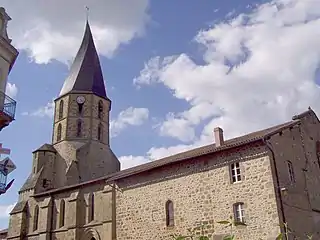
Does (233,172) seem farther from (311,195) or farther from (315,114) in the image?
(315,114)

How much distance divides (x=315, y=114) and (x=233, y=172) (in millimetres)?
7033

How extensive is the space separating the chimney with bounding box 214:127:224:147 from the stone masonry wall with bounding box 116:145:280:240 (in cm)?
108

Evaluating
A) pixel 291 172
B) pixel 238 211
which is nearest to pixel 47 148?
pixel 238 211

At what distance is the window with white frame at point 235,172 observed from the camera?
16723 mm

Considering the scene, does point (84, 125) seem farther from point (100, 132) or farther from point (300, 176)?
point (300, 176)

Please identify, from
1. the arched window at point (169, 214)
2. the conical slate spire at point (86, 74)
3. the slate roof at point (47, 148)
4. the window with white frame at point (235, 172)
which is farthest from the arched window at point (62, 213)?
the window with white frame at point (235, 172)

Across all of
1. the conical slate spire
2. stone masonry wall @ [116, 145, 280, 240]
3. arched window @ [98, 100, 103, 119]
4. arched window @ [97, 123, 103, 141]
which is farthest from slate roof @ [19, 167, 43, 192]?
stone masonry wall @ [116, 145, 280, 240]

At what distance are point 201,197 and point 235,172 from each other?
81.2 inches

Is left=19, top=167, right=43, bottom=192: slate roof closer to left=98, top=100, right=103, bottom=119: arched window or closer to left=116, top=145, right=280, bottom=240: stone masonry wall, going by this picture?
left=98, top=100, right=103, bottom=119: arched window

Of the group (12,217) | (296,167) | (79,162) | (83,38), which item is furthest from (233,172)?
(83,38)

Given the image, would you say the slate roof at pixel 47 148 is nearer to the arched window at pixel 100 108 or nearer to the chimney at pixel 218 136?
the arched window at pixel 100 108

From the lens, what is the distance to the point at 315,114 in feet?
68.0

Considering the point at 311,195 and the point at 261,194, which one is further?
the point at 311,195

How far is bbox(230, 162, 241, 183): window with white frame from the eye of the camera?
16.7m
